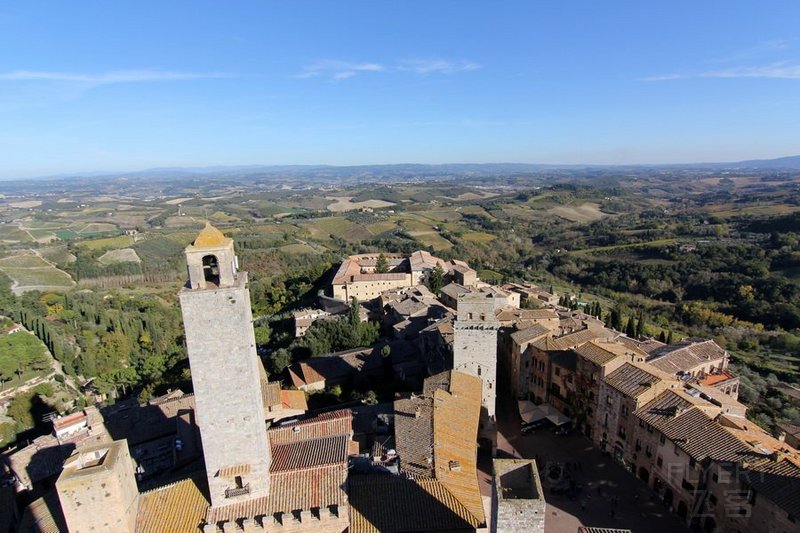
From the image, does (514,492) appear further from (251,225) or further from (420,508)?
(251,225)

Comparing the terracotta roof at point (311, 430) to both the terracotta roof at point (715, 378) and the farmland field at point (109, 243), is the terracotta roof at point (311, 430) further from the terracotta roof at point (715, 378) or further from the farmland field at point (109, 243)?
the farmland field at point (109, 243)

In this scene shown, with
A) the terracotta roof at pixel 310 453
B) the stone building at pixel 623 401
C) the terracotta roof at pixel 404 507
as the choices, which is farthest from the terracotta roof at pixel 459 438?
the stone building at pixel 623 401

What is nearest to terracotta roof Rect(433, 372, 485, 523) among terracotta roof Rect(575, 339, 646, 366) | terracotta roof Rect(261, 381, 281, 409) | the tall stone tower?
terracotta roof Rect(575, 339, 646, 366)

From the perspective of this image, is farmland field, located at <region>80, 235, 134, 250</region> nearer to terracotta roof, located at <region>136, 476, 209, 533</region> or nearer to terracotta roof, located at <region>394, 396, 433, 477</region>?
terracotta roof, located at <region>136, 476, 209, 533</region>

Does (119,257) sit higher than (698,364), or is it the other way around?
(698,364)

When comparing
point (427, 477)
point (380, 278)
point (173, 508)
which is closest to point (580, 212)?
point (380, 278)

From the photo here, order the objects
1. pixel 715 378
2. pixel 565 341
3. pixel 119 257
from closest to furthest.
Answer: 1. pixel 565 341
2. pixel 715 378
3. pixel 119 257

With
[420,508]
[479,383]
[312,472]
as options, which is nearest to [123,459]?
[312,472]

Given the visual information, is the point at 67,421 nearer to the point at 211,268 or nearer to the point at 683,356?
the point at 211,268
